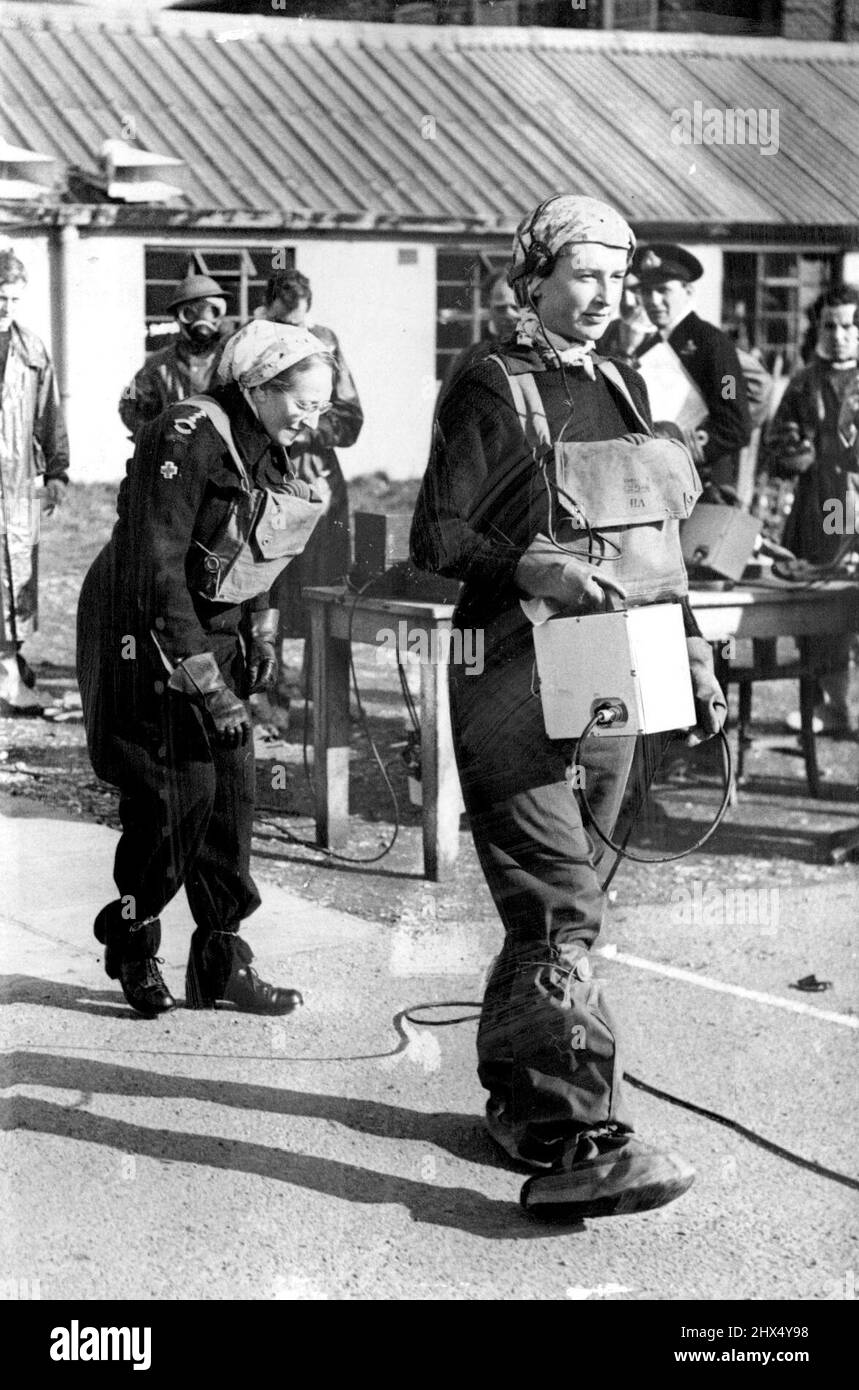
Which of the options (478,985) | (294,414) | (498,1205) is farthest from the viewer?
(478,985)

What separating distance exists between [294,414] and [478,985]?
1423 millimetres

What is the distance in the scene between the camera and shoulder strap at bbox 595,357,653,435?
388 centimetres

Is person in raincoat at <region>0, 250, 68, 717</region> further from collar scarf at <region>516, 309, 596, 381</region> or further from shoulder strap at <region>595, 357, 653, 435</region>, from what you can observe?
shoulder strap at <region>595, 357, 653, 435</region>

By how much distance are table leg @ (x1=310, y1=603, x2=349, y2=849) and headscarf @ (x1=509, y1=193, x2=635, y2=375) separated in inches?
55.7

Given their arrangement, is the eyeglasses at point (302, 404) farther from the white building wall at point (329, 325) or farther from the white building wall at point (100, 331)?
the white building wall at point (100, 331)

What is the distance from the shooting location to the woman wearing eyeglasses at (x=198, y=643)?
4086 mm

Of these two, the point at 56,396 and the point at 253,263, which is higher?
the point at 253,263

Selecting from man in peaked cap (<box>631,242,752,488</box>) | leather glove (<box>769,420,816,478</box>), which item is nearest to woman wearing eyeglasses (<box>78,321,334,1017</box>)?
man in peaked cap (<box>631,242,752,488</box>)

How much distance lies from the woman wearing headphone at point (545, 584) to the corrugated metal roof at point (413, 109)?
1.83 feet

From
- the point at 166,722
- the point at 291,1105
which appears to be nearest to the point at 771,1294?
the point at 291,1105

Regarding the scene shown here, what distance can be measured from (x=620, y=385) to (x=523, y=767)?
0.76 meters
